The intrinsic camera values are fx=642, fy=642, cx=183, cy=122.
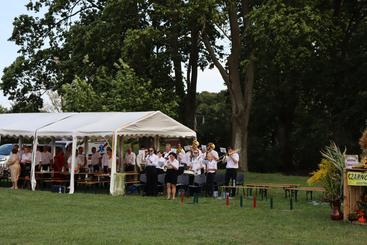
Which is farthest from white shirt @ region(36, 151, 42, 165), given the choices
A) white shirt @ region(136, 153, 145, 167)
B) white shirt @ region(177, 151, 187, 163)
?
white shirt @ region(177, 151, 187, 163)

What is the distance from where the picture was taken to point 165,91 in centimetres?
3541

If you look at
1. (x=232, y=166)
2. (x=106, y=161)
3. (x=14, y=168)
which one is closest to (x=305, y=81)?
(x=106, y=161)

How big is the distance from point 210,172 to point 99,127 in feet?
13.8

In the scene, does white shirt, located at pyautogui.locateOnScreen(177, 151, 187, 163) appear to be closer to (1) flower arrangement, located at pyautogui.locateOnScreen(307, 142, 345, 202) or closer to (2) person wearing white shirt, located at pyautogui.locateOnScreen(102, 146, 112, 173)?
(2) person wearing white shirt, located at pyautogui.locateOnScreen(102, 146, 112, 173)

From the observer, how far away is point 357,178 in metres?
13.9

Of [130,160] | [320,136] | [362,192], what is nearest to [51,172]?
[130,160]

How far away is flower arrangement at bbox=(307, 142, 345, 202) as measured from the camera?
14.7 meters

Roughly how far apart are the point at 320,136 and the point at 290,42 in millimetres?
Result: 11592

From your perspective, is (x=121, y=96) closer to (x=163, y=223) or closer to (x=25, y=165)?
(x=25, y=165)

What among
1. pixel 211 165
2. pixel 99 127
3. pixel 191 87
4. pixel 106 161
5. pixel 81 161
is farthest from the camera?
pixel 191 87

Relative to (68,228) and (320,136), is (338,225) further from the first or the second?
(320,136)

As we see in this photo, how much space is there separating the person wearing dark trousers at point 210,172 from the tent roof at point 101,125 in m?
2.87

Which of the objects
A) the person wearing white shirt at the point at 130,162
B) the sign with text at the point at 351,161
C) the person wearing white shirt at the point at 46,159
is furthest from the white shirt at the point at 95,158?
the sign with text at the point at 351,161

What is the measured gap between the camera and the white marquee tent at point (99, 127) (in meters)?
21.7
